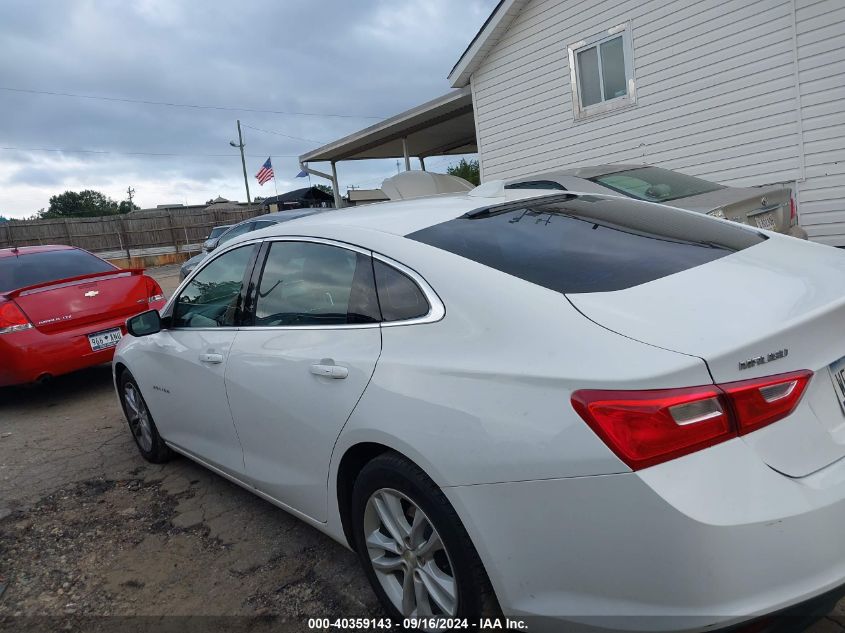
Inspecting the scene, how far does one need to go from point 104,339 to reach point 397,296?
4839mm

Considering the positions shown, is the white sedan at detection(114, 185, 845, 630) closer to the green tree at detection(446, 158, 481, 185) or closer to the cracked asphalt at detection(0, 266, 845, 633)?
the cracked asphalt at detection(0, 266, 845, 633)

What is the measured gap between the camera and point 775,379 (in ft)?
5.18

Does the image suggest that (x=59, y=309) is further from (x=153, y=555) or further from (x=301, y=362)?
(x=301, y=362)

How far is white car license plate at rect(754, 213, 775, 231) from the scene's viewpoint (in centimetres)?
521

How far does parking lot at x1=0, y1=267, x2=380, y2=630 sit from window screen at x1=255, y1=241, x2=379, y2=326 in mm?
1120

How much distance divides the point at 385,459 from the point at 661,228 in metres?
1.38

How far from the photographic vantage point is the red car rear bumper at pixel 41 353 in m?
5.61

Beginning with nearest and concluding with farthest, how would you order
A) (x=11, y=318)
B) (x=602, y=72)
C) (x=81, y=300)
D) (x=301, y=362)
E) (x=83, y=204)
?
(x=301, y=362)
(x=11, y=318)
(x=81, y=300)
(x=602, y=72)
(x=83, y=204)

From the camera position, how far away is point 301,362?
2.45 m

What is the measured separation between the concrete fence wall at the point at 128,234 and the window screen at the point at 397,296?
28.9 m

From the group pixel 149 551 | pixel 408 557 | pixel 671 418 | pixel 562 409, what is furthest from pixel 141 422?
pixel 671 418

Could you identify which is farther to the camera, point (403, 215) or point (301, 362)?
point (403, 215)

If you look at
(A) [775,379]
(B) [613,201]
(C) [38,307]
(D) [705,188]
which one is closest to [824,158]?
(D) [705,188]

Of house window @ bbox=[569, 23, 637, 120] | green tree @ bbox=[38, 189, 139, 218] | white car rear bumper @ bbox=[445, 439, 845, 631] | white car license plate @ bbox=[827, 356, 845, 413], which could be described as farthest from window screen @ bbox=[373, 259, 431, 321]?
green tree @ bbox=[38, 189, 139, 218]
